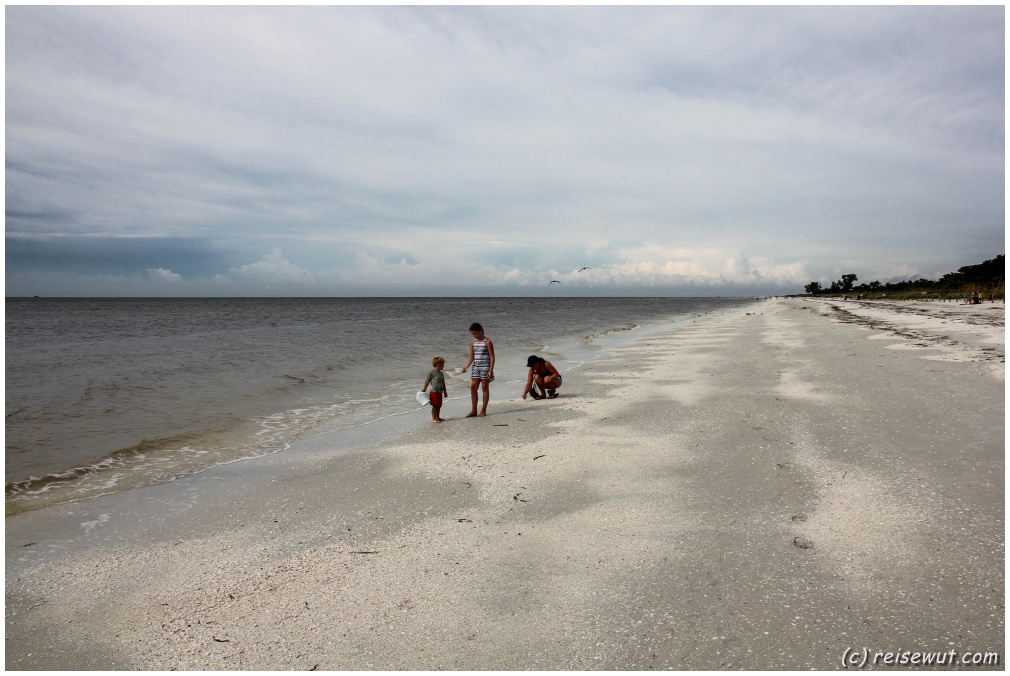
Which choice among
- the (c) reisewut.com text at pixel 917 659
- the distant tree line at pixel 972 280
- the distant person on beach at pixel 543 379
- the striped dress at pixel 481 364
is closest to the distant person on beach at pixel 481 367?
the striped dress at pixel 481 364

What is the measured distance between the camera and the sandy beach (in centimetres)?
348

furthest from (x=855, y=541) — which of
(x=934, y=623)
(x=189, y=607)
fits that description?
(x=189, y=607)

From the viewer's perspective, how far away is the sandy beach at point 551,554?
11.4ft

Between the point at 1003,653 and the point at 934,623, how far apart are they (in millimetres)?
333

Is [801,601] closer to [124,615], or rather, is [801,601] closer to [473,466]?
[473,466]

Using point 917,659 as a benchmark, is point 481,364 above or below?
above

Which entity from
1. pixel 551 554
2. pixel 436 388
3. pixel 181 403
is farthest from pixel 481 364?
pixel 181 403

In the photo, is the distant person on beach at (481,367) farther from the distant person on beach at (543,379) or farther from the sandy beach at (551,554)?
the sandy beach at (551,554)

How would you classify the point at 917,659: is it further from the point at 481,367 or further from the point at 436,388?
the point at 481,367

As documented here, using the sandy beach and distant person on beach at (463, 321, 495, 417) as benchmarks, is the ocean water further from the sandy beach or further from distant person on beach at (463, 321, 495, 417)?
distant person on beach at (463, 321, 495, 417)

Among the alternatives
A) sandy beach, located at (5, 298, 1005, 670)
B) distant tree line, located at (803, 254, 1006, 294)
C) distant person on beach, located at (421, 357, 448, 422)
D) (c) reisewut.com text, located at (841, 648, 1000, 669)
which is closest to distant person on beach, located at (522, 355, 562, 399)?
distant person on beach, located at (421, 357, 448, 422)

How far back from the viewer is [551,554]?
458cm

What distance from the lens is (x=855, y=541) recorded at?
4.57 metres

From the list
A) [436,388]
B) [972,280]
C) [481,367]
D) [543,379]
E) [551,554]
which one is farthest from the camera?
[972,280]
